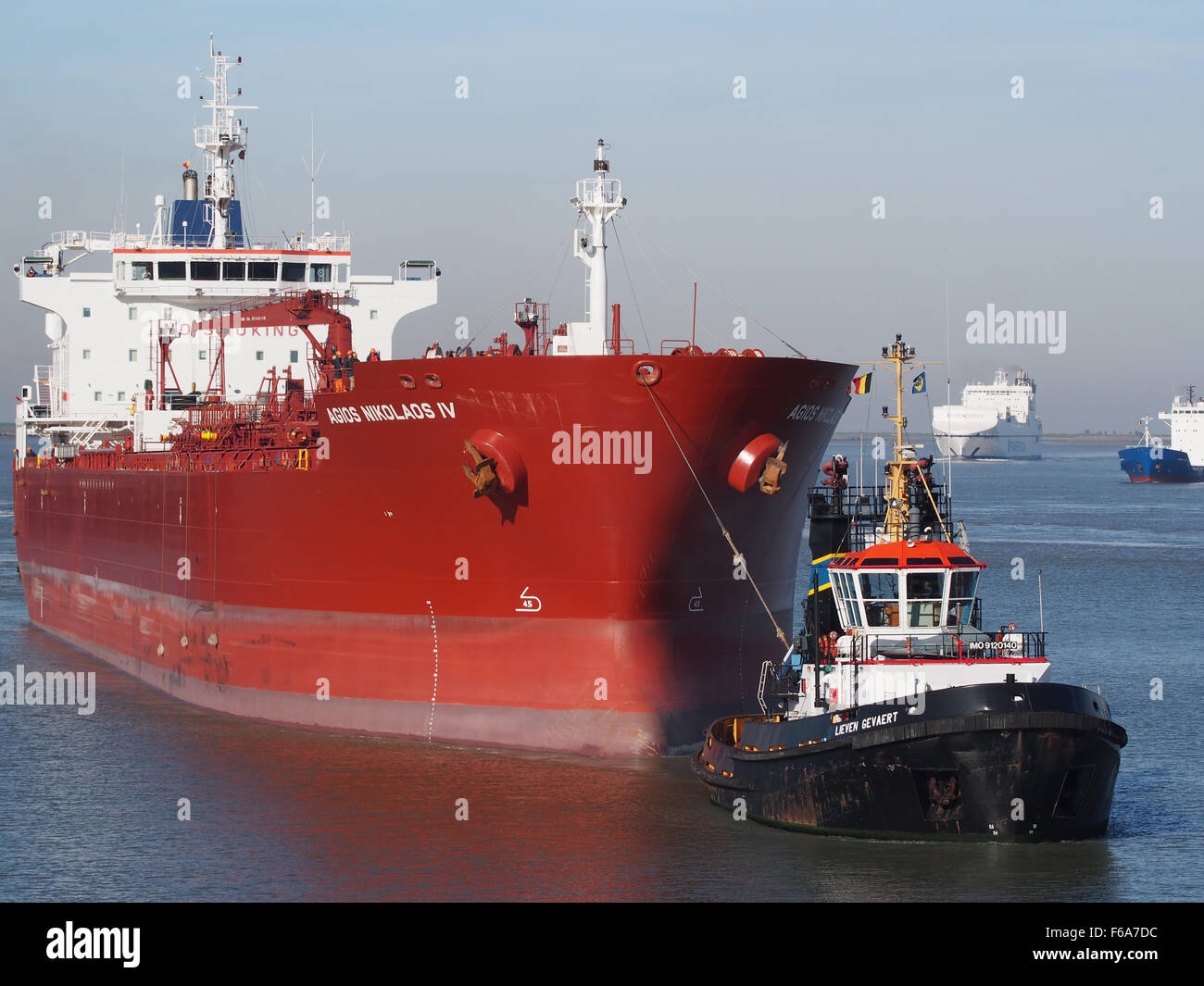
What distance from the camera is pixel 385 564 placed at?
22.3m

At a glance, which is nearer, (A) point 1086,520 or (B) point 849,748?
(B) point 849,748

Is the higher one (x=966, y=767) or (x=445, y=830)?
(x=966, y=767)

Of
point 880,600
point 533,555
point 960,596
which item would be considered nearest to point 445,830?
point 533,555

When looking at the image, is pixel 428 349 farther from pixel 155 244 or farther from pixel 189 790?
pixel 155 244

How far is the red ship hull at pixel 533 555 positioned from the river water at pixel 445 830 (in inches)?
30.7

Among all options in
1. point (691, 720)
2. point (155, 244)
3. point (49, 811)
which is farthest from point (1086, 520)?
point (49, 811)

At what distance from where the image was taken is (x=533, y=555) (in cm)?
2091

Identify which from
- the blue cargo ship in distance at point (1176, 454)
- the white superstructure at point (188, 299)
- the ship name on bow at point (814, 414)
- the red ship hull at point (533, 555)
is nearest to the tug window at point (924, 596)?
the red ship hull at point (533, 555)

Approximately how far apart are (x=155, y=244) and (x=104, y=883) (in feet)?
72.1

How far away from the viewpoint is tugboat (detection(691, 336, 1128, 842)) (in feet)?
52.7

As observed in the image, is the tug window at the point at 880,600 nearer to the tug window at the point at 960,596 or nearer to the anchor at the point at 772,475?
the tug window at the point at 960,596

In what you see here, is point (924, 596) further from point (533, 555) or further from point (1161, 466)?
point (1161, 466)

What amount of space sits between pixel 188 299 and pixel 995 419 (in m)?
153

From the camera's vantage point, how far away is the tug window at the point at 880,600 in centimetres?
1841
